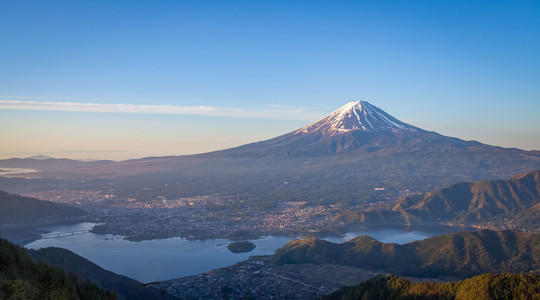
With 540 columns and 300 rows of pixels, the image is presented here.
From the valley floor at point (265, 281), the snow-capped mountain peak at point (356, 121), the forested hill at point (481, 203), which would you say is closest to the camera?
the valley floor at point (265, 281)

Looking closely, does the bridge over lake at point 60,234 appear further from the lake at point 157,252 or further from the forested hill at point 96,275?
the forested hill at point 96,275

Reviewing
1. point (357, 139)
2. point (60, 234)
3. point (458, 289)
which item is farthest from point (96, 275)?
point (357, 139)

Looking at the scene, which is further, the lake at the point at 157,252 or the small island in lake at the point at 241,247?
the small island in lake at the point at 241,247

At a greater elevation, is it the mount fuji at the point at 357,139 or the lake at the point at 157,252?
the mount fuji at the point at 357,139

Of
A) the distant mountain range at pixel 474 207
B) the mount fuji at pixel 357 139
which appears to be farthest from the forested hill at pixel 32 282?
the mount fuji at pixel 357 139

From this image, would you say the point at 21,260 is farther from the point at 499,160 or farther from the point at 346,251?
the point at 499,160

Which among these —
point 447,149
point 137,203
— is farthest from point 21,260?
point 447,149

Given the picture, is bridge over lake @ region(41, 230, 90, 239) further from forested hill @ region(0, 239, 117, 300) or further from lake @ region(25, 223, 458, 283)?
forested hill @ region(0, 239, 117, 300)

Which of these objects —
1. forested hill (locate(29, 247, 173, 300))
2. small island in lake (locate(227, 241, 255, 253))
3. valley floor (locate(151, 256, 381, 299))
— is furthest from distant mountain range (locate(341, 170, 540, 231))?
forested hill (locate(29, 247, 173, 300))
